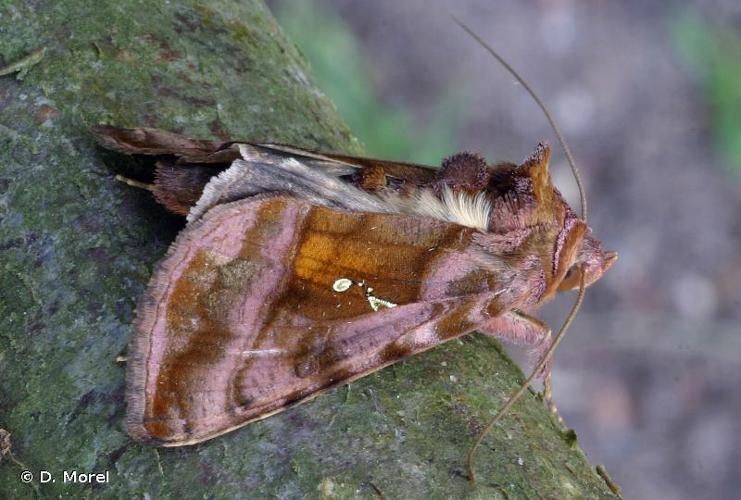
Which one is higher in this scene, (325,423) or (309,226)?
(309,226)

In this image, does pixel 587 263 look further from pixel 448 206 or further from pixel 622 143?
pixel 622 143

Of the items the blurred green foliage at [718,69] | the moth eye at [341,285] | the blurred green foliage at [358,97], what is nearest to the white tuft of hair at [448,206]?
the moth eye at [341,285]

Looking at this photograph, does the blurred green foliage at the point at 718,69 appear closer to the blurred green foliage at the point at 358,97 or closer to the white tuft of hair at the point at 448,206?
the blurred green foliage at the point at 358,97

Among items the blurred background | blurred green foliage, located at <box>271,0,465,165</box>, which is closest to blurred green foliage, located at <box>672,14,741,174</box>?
the blurred background

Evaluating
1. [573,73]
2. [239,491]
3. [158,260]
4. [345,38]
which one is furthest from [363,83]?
[239,491]

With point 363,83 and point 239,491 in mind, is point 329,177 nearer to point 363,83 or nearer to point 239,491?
point 239,491

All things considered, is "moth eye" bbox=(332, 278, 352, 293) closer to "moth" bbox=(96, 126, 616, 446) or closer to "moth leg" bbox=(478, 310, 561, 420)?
"moth" bbox=(96, 126, 616, 446)
